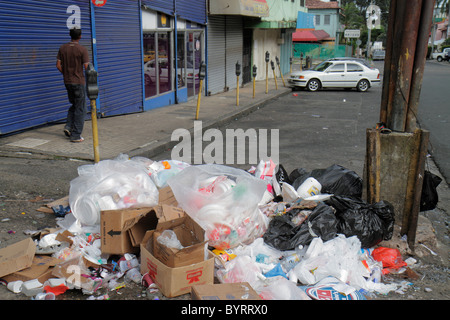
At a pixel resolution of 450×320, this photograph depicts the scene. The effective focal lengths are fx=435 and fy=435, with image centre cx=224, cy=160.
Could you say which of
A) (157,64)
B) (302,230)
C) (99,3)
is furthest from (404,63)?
(157,64)

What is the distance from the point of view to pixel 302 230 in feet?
13.1

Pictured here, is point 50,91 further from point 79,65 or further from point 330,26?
point 330,26

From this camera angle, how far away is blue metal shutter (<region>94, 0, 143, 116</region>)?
976 cm

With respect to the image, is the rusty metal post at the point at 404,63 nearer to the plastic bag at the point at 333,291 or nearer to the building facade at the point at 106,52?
the plastic bag at the point at 333,291

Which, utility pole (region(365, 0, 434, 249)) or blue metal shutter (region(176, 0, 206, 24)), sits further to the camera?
blue metal shutter (region(176, 0, 206, 24))

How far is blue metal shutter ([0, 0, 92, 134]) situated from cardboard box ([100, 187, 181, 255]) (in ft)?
15.7

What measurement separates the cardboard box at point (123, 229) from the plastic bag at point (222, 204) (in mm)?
222

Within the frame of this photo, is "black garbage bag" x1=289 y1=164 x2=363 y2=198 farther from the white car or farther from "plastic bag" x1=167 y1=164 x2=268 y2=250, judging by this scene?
the white car

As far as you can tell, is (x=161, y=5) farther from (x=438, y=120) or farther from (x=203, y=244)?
(x=203, y=244)

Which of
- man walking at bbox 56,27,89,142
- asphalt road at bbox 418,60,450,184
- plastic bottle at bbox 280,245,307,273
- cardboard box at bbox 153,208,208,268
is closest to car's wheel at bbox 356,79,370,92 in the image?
asphalt road at bbox 418,60,450,184

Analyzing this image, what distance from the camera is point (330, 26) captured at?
62.3 meters

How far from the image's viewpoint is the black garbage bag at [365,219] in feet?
13.1

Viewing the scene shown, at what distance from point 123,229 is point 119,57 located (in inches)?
301

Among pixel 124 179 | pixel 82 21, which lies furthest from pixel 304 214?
pixel 82 21
